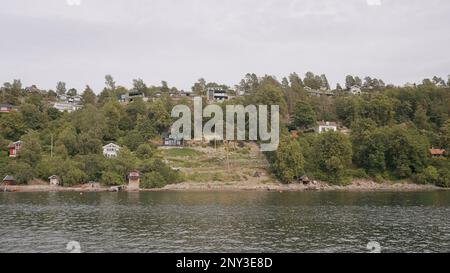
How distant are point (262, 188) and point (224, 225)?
41959 millimetres

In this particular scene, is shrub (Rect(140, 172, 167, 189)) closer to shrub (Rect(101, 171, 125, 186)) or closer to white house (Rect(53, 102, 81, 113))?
shrub (Rect(101, 171, 125, 186))

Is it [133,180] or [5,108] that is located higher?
[5,108]

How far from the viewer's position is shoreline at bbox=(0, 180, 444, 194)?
251 feet

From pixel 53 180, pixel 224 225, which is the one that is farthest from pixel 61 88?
pixel 224 225

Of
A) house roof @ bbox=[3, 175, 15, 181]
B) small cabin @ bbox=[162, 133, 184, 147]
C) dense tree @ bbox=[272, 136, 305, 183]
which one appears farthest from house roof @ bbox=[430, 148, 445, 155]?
house roof @ bbox=[3, 175, 15, 181]

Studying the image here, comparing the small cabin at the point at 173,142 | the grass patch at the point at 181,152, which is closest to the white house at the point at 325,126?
the grass patch at the point at 181,152

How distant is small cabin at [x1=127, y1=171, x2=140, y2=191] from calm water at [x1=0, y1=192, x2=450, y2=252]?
20.4 metres

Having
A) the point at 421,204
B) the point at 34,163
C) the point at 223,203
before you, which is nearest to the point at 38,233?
the point at 223,203

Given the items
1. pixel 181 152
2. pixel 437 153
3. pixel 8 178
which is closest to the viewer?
pixel 8 178

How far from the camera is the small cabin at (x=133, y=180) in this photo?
258 ft

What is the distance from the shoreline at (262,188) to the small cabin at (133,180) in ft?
7.22

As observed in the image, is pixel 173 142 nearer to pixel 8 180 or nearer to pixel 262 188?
pixel 262 188

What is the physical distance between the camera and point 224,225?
124 feet
